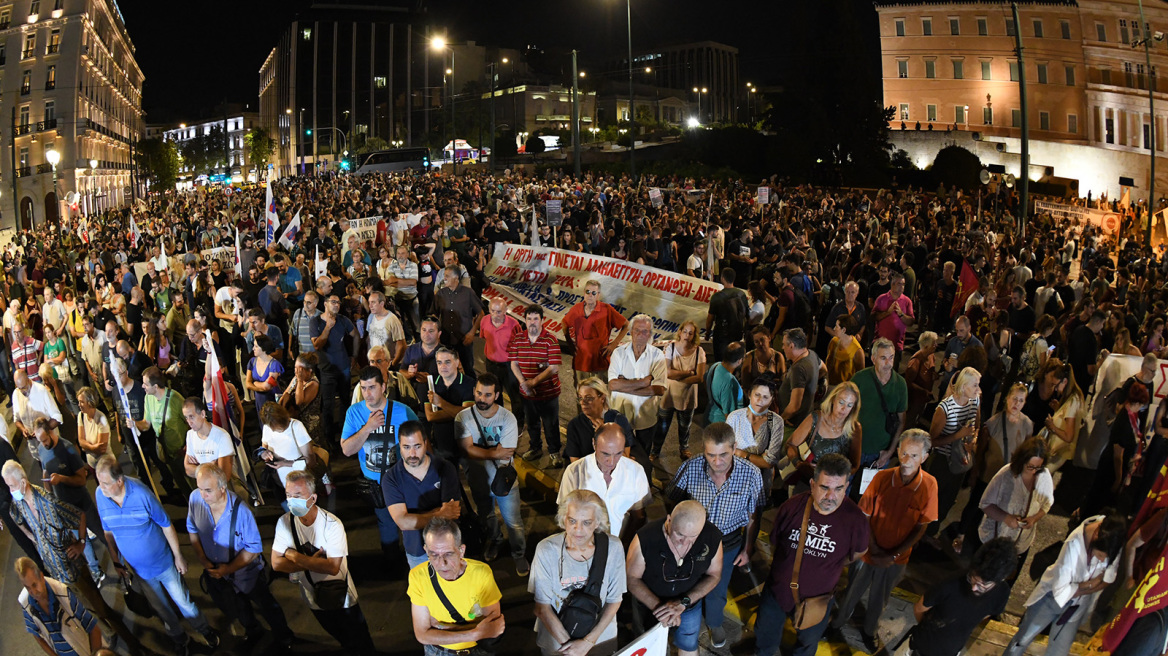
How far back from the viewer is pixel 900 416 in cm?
675

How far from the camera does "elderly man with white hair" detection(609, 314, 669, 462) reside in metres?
7.46

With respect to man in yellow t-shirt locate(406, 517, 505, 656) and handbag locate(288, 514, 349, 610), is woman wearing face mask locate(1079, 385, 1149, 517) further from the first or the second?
handbag locate(288, 514, 349, 610)

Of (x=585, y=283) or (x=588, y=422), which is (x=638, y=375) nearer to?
(x=588, y=422)

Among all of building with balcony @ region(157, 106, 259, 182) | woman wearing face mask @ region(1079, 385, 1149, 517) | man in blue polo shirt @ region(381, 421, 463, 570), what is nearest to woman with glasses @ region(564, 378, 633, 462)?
man in blue polo shirt @ region(381, 421, 463, 570)

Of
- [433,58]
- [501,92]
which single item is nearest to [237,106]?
[433,58]

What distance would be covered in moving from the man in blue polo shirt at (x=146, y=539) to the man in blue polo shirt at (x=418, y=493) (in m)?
1.51

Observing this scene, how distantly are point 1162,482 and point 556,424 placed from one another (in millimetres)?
4858

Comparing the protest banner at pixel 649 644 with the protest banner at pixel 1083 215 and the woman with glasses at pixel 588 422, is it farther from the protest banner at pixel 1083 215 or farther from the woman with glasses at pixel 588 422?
the protest banner at pixel 1083 215

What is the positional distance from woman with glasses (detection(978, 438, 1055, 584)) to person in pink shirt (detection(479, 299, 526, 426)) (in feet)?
14.7

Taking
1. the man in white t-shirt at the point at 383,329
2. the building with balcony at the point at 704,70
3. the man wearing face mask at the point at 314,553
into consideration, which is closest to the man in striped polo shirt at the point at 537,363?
the man in white t-shirt at the point at 383,329

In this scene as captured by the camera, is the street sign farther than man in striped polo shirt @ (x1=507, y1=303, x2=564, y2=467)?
Yes

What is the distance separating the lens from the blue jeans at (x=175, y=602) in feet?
19.0

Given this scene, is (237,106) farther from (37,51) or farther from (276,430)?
(276,430)

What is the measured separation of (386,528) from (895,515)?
12.0 ft
